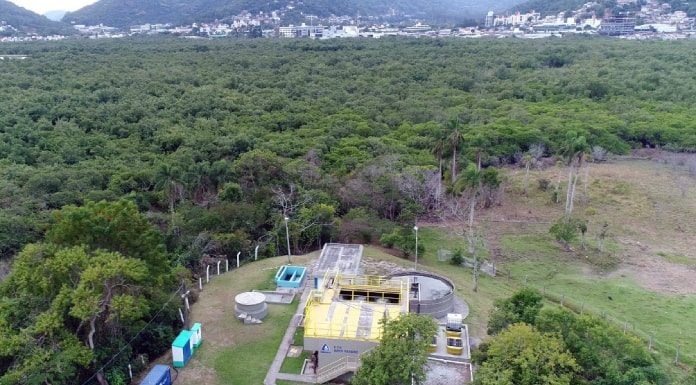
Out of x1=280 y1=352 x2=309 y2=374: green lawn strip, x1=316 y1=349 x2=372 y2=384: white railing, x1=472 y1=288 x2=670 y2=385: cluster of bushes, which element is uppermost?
x1=472 y1=288 x2=670 y2=385: cluster of bushes

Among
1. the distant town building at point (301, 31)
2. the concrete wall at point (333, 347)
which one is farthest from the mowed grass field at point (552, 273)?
the distant town building at point (301, 31)

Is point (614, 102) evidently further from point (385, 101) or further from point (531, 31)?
point (531, 31)

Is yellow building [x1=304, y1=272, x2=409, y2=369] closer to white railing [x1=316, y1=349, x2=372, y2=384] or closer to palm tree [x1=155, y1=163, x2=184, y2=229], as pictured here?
white railing [x1=316, y1=349, x2=372, y2=384]

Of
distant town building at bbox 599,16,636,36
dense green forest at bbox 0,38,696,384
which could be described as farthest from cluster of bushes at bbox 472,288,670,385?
distant town building at bbox 599,16,636,36

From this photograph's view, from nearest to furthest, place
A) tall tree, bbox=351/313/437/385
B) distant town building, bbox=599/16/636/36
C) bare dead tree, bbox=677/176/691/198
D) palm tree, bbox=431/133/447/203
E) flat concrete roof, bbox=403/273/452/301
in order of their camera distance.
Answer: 1. tall tree, bbox=351/313/437/385
2. flat concrete roof, bbox=403/273/452/301
3. palm tree, bbox=431/133/447/203
4. bare dead tree, bbox=677/176/691/198
5. distant town building, bbox=599/16/636/36

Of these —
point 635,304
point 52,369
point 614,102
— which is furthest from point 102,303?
point 614,102

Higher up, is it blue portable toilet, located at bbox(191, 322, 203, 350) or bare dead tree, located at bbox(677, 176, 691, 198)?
blue portable toilet, located at bbox(191, 322, 203, 350)

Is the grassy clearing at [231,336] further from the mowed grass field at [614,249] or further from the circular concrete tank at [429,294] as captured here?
the mowed grass field at [614,249]
